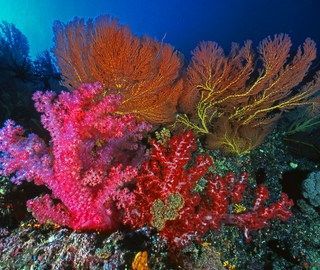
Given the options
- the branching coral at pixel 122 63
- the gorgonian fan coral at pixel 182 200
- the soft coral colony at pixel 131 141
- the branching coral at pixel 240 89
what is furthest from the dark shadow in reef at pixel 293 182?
the branching coral at pixel 122 63

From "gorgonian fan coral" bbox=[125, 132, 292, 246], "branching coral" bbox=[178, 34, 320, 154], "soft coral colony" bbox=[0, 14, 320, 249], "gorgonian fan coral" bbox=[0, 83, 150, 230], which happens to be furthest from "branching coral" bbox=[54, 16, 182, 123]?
"gorgonian fan coral" bbox=[125, 132, 292, 246]

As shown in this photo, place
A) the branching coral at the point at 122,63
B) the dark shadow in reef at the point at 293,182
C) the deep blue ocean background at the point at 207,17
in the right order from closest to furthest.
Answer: the branching coral at the point at 122,63, the dark shadow in reef at the point at 293,182, the deep blue ocean background at the point at 207,17

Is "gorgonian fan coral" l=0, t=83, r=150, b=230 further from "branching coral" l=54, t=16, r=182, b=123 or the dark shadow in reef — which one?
the dark shadow in reef

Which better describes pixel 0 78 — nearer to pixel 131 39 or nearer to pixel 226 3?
pixel 131 39

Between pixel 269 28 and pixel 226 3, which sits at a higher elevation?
pixel 226 3

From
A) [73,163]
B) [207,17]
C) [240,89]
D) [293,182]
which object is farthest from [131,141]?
[207,17]

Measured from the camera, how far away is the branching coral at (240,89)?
15.3 feet

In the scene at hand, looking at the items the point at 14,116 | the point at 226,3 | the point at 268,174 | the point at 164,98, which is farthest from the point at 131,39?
the point at 226,3

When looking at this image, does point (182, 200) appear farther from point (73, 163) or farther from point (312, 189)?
point (312, 189)

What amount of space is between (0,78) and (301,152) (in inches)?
315

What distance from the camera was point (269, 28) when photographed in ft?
96.8

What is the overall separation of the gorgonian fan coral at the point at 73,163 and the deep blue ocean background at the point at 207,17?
4.96 meters

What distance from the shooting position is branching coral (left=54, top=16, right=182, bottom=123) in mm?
3938

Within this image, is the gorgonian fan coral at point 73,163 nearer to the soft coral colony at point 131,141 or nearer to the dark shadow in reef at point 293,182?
the soft coral colony at point 131,141
